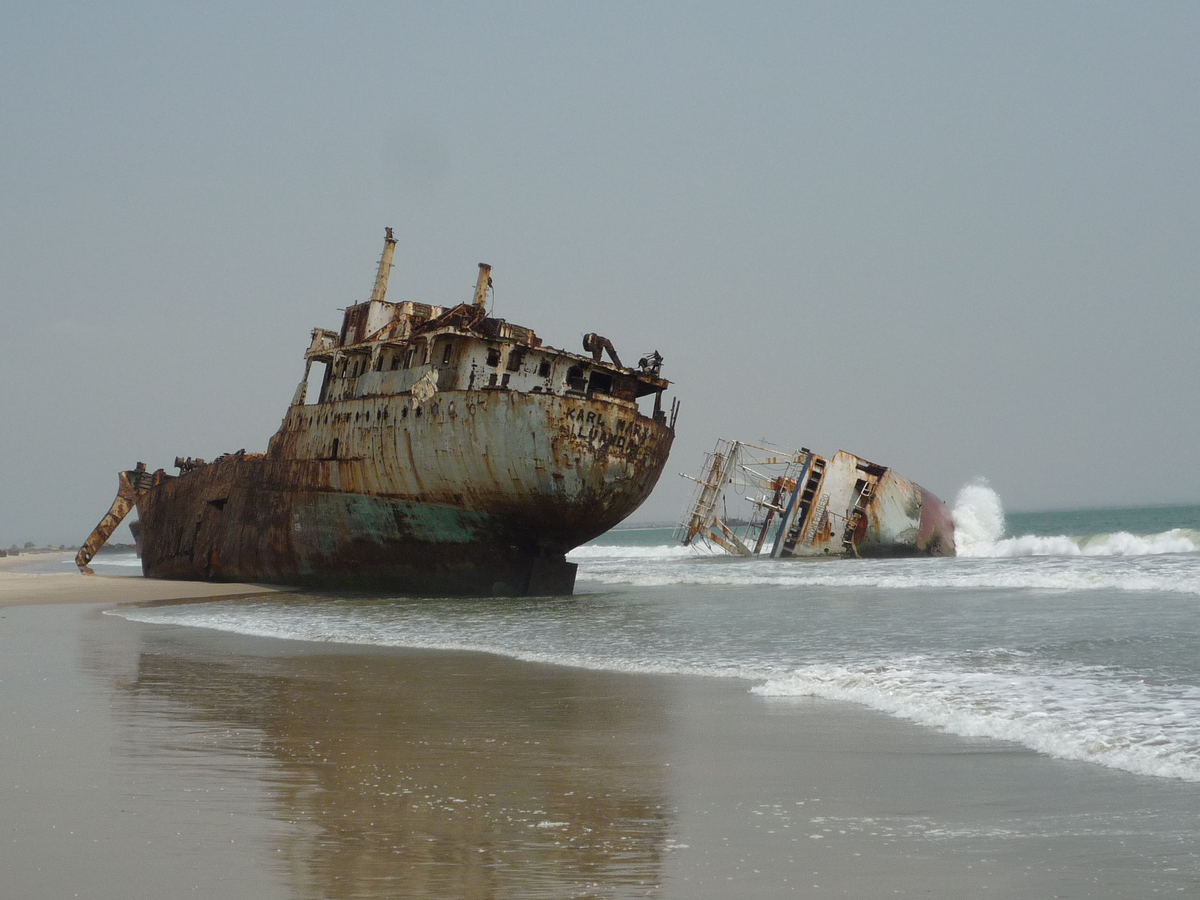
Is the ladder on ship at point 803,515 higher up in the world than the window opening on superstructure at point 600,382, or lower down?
lower down

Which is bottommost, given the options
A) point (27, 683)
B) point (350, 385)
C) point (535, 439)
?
point (27, 683)

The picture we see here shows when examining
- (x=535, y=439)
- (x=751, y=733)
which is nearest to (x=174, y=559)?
(x=535, y=439)

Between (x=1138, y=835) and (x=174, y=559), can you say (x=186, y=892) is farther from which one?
(x=174, y=559)

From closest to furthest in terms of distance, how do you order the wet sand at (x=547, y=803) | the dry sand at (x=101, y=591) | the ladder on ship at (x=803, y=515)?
the wet sand at (x=547, y=803) → the dry sand at (x=101, y=591) → the ladder on ship at (x=803, y=515)

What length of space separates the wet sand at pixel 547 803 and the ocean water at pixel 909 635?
58 centimetres

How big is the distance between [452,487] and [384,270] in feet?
23.5

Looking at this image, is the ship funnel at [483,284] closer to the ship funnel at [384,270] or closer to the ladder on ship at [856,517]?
the ship funnel at [384,270]

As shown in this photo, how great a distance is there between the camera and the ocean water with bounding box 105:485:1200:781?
5.94 metres

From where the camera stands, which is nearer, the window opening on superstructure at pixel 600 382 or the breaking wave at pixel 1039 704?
the breaking wave at pixel 1039 704

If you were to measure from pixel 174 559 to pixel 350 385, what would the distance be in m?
9.40

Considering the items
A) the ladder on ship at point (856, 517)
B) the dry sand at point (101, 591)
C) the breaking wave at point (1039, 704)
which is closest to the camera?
the breaking wave at point (1039, 704)

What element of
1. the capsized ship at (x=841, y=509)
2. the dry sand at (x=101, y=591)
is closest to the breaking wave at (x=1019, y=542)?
the capsized ship at (x=841, y=509)

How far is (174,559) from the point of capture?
26016mm

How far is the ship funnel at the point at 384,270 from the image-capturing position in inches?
856
